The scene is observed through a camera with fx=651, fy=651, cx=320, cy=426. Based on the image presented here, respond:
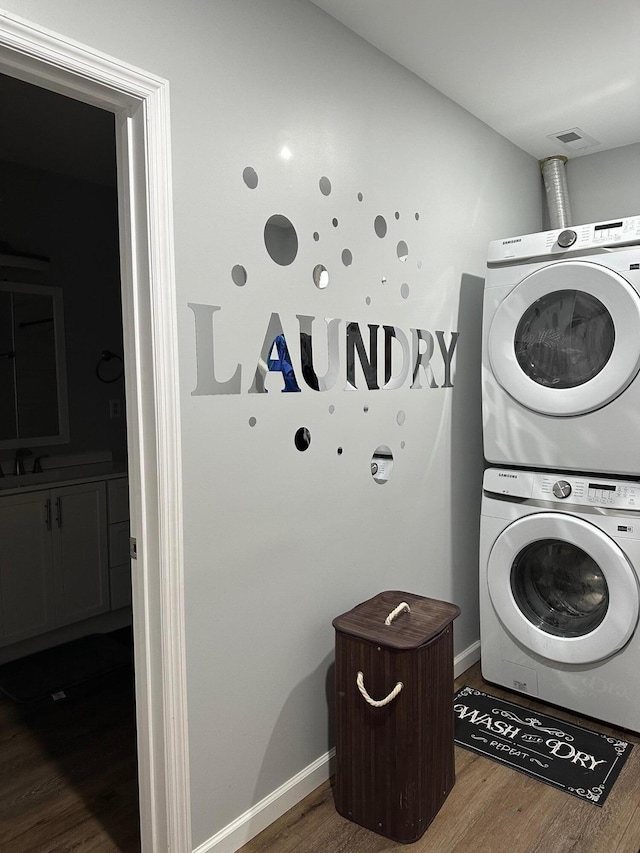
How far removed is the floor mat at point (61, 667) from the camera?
2.71 m

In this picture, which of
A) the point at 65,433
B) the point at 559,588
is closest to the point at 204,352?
the point at 559,588

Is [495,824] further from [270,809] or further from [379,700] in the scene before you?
[270,809]

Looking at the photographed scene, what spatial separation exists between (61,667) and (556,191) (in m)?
3.28

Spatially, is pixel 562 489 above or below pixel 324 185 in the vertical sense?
below

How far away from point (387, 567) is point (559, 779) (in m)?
0.88

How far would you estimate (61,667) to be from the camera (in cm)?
295

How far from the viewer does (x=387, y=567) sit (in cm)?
242

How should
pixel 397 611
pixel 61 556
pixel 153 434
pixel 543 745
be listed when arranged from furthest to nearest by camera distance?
pixel 61 556 → pixel 543 745 → pixel 397 611 → pixel 153 434

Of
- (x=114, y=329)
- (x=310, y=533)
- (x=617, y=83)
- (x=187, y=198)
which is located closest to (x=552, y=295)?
(x=617, y=83)

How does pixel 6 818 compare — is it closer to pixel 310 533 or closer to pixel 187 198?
pixel 310 533

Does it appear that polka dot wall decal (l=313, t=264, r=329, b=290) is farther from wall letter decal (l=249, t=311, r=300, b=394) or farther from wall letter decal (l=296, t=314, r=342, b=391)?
wall letter decal (l=249, t=311, r=300, b=394)

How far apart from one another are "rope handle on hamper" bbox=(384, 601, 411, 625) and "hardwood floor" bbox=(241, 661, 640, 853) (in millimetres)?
613

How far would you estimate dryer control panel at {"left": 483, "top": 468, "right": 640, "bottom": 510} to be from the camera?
241cm

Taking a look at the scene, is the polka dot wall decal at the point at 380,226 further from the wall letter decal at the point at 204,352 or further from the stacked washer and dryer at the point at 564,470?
the wall letter decal at the point at 204,352
